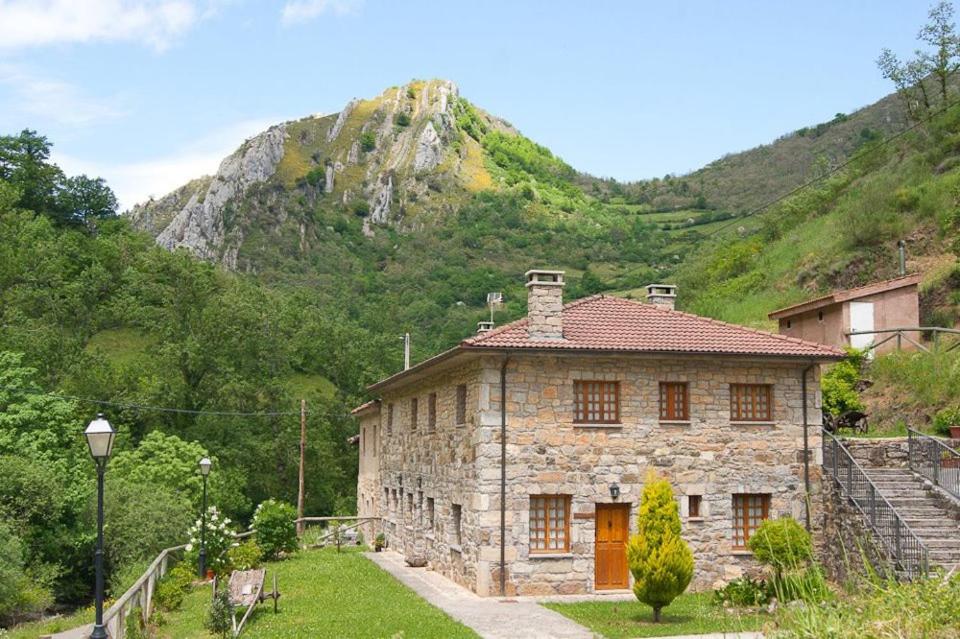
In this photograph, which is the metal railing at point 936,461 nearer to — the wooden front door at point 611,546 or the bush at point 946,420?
the bush at point 946,420

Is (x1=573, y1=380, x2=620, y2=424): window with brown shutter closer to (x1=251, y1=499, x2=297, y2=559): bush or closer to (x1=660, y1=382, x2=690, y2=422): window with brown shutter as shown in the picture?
(x1=660, y1=382, x2=690, y2=422): window with brown shutter

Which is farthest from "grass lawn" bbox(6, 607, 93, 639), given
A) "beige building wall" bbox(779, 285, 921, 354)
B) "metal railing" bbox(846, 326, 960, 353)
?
"metal railing" bbox(846, 326, 960, 353)

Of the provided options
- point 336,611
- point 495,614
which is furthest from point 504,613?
point 336,611

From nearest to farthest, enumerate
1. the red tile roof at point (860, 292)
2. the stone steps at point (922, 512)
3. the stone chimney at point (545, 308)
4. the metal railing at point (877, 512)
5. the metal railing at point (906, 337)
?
1. the metal railing at point (877, 512)
2. the stone steps at point (922, 512)
3. the stone chimney at point (545, 308)
4. the metal railing at point (906, 337)
5. the red tile roof at point (860, 292)

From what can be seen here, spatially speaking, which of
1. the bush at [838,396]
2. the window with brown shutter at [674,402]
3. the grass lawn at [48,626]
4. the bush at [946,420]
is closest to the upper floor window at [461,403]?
the window with brown shutter at [674,402]

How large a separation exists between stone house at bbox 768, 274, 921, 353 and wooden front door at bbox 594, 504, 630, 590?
1307cm

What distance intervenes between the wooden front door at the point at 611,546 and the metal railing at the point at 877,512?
4.83 meters

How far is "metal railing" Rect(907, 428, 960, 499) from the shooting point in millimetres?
20766

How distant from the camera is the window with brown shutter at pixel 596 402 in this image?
2052 cm

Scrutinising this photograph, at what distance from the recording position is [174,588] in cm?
2152

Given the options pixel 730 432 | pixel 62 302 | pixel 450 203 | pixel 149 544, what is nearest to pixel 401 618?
pixel 730 432

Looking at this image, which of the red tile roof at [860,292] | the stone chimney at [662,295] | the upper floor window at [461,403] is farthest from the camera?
the red tile roof at [860,292]

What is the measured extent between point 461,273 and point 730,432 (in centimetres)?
7397

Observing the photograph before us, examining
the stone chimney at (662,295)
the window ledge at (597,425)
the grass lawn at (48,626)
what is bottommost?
the grass lawn at (48,626)
